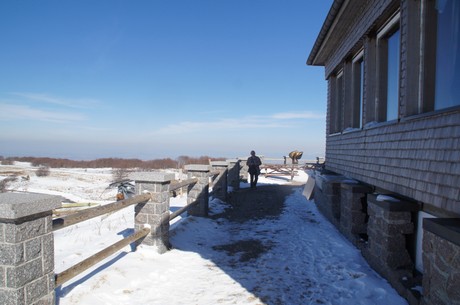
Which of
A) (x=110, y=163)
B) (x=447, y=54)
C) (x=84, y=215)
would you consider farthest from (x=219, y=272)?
(x=110, y=163)

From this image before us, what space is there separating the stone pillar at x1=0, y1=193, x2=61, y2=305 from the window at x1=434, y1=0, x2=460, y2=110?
4.20m

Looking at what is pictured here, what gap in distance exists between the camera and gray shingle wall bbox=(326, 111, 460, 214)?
3226mm

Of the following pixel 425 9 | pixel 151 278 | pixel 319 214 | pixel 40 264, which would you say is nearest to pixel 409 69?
pixel 425 9

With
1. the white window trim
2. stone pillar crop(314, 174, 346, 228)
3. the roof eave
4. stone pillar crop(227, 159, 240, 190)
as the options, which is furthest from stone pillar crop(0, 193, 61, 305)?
stone pillar crop(227, 159, 240, 190)

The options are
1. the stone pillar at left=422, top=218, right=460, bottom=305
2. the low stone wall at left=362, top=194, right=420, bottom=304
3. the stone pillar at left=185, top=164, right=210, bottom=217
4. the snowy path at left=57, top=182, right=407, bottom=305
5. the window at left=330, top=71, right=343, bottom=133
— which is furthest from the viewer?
the window at left=330, top=71, right=343, bottom=133

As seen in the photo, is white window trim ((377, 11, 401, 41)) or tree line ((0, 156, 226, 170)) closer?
white window trim ((377, 11, 401, 41))

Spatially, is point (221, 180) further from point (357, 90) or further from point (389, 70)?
point (389, 70)

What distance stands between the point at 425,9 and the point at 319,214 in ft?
20.0

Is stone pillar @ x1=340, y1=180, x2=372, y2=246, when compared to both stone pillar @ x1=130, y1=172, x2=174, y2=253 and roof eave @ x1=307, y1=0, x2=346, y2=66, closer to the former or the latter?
stone pillar @ x1=130, y1=172, x2=174, y2=253

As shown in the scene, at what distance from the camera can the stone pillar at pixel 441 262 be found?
2732 millimetres

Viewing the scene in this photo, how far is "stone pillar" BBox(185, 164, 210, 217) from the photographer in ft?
25.1

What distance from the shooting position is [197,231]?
6.76 metres

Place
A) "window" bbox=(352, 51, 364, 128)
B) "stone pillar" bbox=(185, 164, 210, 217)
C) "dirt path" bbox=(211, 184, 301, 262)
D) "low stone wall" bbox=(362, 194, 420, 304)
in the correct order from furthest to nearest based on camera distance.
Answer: "stone pillar" bbox=(185, 164, 210, 217), "window" bbox=(352, 51, 364, 128), "dirt path" bbox=(211, 184, 301, 262), "low stone wall" bbox=(362, 194, 420, 304)

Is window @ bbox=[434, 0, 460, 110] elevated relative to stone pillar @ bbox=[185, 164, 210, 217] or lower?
elevated
